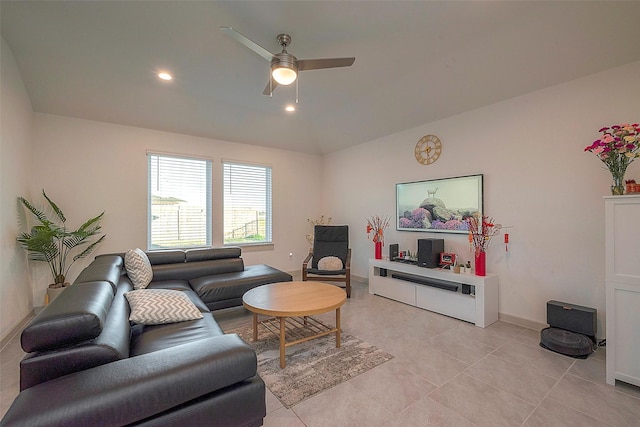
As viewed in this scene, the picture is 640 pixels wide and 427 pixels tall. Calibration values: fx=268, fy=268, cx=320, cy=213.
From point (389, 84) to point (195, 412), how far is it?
376 cm

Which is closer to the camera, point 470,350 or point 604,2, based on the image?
point 604,2

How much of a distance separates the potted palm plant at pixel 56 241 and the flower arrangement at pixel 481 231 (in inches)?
198

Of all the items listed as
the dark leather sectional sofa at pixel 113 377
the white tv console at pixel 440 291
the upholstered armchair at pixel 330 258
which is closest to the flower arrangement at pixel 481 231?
the white tv console at pixel 440 291

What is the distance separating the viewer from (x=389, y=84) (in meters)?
3.51

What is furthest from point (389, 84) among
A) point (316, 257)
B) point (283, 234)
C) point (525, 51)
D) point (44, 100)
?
point (44, 100)

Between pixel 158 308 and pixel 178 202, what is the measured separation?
113 inches

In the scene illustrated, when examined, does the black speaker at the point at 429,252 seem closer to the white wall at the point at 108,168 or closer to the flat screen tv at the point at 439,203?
the flat screen tv at the point at 439,203

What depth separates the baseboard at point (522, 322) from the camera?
2.98 metres

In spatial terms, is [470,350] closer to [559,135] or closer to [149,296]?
[559,135]

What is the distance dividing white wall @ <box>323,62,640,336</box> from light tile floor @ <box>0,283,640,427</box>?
24.1 inches

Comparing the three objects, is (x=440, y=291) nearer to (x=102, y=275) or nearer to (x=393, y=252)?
(x=393, y=252)

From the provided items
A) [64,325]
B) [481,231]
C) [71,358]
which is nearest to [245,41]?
[64,325]

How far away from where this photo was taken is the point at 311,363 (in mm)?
2320

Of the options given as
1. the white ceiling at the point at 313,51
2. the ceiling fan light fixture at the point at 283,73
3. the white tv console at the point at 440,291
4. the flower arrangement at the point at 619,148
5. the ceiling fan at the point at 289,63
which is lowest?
the white tv console at the point at 440,291
